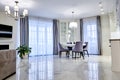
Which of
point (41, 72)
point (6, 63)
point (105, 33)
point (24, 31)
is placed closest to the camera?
point (6, 63)

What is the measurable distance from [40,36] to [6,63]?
7.53 metres

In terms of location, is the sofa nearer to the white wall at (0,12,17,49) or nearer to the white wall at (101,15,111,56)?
the white wall at (0,12,17,49)

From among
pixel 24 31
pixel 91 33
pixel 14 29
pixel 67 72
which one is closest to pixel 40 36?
pixel 24 31

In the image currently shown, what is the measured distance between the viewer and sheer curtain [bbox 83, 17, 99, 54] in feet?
36.3

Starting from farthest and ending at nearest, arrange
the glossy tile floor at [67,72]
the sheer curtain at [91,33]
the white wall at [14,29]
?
the sheer curtain at [91,33] → the white wall at [14,29] → the glossy tile floor at [67,72]

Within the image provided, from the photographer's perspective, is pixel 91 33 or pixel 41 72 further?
pixel 91 33

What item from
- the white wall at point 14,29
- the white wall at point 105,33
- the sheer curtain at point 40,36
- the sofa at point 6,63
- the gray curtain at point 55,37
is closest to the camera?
the sofa at point 6,63

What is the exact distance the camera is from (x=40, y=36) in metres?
11.3

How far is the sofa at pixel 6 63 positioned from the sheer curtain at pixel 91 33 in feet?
25.4

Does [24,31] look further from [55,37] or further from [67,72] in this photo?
[67,72]

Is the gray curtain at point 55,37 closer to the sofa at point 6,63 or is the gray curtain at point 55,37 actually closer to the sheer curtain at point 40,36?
the sheer curtain at point 40,36

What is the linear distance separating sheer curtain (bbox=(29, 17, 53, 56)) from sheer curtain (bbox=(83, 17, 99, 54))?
2623mm

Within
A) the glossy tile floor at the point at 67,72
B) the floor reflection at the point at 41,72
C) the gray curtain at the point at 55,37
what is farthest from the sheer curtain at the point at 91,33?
the floor reflection at the point at 41,72

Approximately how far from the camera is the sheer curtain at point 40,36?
10.8 m
